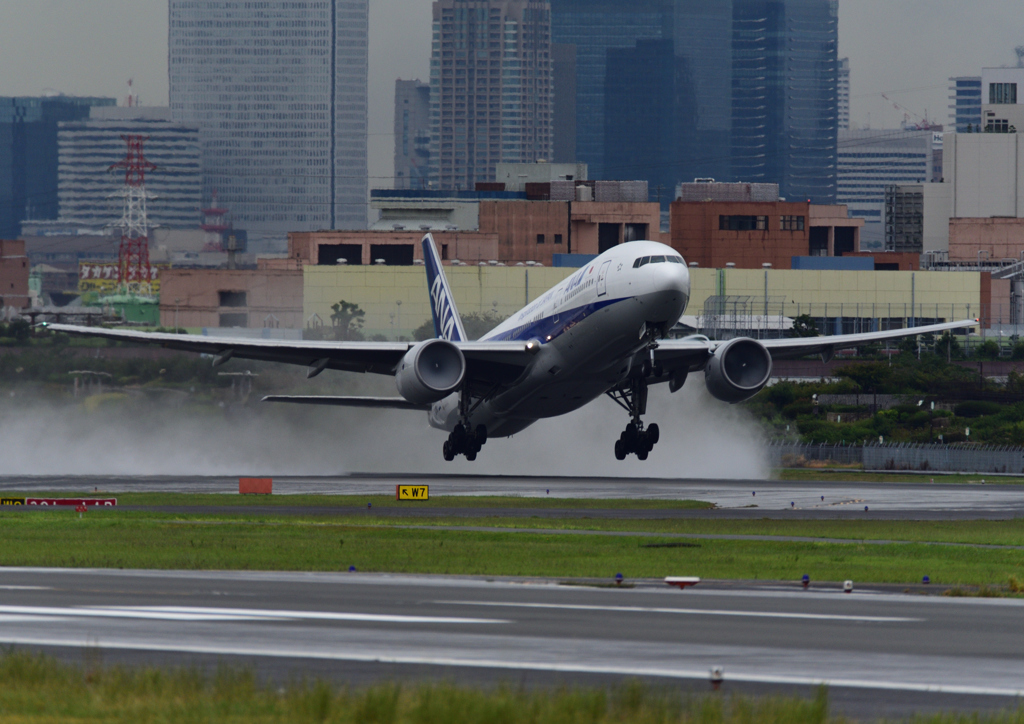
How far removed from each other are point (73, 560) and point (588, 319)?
21.9 m

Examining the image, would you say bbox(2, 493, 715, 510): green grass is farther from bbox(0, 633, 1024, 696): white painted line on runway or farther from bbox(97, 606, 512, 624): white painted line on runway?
bbox(0, 633, 1024, 696): white painted line on runway

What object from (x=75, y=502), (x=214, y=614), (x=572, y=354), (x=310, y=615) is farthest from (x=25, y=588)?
(x=572, y=354)

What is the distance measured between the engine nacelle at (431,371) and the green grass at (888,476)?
16689 mm

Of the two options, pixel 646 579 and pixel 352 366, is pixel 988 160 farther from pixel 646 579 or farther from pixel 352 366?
pixel 646 579

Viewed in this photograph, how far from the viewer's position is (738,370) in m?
50.6

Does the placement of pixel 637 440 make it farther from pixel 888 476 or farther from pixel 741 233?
pixel 741 233

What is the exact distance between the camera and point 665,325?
4450 centimetres

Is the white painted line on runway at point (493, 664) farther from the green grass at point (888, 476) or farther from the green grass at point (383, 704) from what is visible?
the green grass at point (888, 476)

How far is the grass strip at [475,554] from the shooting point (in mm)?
26391

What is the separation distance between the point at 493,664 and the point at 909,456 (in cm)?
5759

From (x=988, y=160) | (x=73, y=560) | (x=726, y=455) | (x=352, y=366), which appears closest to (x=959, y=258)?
(x=988, y=160)

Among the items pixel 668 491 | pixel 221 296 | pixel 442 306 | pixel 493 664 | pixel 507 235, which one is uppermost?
pixel 507 235

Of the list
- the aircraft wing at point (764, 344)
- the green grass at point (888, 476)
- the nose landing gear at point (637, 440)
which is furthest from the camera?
the green grass at point (888, 476)

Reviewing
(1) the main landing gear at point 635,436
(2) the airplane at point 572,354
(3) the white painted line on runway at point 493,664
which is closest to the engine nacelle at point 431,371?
(2) the airplane at point 572,354
